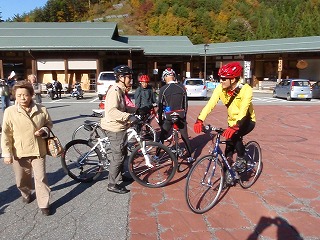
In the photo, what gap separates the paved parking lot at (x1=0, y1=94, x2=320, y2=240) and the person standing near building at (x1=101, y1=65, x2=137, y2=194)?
0.32 m

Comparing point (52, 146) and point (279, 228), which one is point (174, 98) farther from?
point (279, 228)

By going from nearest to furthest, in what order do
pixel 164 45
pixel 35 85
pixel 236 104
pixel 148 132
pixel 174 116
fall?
pixel 236 104
pixel 174 116
pixel 148 132
pixel 35 85
pixel 164 45

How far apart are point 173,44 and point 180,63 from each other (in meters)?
1.98

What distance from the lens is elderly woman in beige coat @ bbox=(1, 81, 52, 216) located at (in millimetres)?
3213

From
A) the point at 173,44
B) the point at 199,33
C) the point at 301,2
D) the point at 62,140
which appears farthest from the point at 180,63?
the point at 301,2

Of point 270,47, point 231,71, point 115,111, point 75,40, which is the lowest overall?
point 115,111

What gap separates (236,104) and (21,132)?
259 cm

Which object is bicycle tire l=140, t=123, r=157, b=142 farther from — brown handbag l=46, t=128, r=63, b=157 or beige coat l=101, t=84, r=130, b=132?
brown handbag l=46, t=128, r=63, b=157

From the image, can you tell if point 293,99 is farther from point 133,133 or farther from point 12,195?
point 12,195

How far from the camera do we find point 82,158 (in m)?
4.42

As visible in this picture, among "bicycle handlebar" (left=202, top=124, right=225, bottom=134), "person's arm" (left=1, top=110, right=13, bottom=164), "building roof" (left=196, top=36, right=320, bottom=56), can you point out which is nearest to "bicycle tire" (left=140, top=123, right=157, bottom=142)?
"bicycle handlebar" (left=202, top=124, right=225, bottom=134)

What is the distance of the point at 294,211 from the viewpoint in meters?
3.46

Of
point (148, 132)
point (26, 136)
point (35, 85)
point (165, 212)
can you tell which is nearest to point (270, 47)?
point (35, 85)

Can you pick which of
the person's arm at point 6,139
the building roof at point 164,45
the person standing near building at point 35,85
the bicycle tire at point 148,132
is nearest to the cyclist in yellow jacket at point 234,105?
the person's arm at point 6,139
